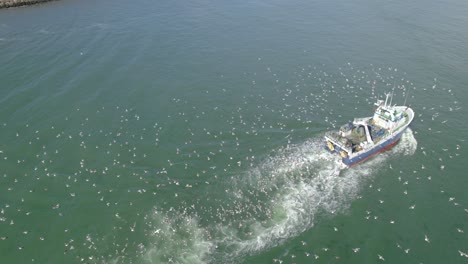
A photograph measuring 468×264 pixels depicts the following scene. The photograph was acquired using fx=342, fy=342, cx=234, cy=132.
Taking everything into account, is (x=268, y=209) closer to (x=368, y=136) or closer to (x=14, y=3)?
(x=368, y=136)

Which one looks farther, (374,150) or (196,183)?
(374,150)

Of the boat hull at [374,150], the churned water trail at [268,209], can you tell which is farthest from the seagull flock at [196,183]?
the boat hull at [374,150]

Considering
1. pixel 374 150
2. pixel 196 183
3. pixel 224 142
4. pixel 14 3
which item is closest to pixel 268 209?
pixel 196 183

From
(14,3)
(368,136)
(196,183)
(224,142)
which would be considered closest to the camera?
(196,183)

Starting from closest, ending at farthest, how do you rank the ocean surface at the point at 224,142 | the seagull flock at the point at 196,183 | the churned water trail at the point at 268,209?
1. the churned water trail at the point at 268,209
2. the seagull flock at the point at 196,183
3. the ocean surface at the point at 224,142

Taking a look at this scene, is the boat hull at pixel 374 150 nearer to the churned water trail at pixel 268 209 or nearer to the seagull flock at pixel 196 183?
the churned water trail at pixel 268 209

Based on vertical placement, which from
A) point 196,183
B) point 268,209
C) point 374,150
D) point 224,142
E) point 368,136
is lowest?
point 268,209

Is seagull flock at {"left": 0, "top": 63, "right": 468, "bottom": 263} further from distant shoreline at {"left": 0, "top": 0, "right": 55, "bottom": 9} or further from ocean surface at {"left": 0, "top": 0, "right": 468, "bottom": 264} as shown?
distant shoreline at {"left": 0, "top": 0, "right": 55, "bottom": 9}
